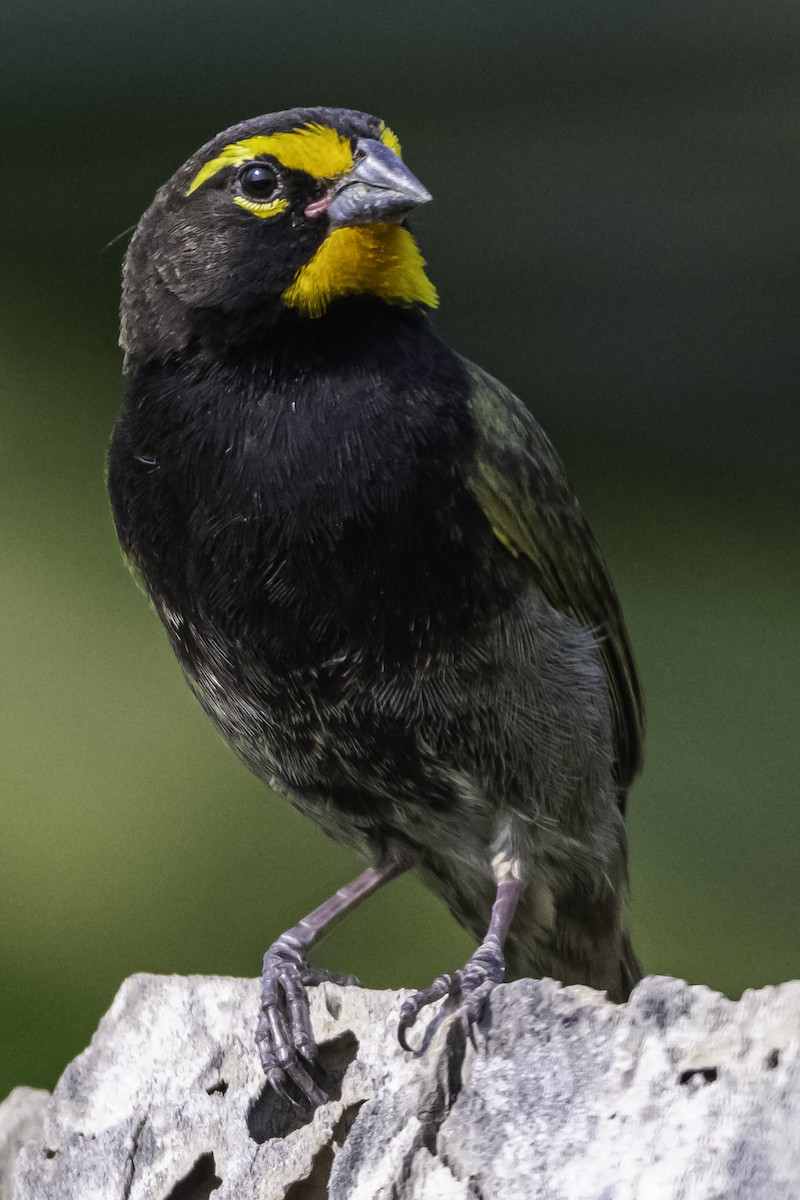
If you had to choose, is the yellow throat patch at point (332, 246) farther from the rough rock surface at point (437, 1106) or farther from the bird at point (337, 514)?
the rough rock surface at point (437, 1106)

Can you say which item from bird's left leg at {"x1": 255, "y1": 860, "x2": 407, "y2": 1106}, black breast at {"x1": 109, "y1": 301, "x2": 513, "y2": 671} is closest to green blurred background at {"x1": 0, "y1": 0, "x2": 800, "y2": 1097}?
bird's left leg at {"x1": 255, "y1": 860, "x2": 407, "y2": 1106}

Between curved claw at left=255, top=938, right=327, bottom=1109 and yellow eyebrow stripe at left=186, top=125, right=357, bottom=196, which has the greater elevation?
yellow eyebrow stripe at left=186, top=125, right=357, bottom=196

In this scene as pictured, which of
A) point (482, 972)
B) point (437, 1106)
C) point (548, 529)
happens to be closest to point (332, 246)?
point (548, 529)

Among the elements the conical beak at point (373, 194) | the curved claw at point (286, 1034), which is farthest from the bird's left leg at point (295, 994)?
the conical beak at point (373, 194)

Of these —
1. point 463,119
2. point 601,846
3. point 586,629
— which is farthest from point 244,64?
point 601,846

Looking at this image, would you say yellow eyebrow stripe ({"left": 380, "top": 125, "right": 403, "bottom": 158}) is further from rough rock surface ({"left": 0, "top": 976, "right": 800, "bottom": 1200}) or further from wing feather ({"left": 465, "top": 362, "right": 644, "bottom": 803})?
rough rock surface ({"left": 0, "top": 976, "right": 800, "bottom": 1200})

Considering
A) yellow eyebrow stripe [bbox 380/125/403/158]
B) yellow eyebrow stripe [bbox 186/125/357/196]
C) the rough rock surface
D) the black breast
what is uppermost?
yellow eyebrow stripe [bbox 380/125/403/158]

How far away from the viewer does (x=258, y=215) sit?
5.74ft

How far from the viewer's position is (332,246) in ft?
5.58

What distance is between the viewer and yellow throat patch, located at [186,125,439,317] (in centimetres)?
170

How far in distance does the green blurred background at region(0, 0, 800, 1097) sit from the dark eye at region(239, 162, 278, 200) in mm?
1216

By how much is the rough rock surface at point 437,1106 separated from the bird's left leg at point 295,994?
0.02 meters

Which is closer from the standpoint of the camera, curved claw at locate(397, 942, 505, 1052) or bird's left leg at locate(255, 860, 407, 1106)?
curved claw at locate(397, 942, 505, 1052)

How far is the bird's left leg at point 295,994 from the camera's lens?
1.51 metres
